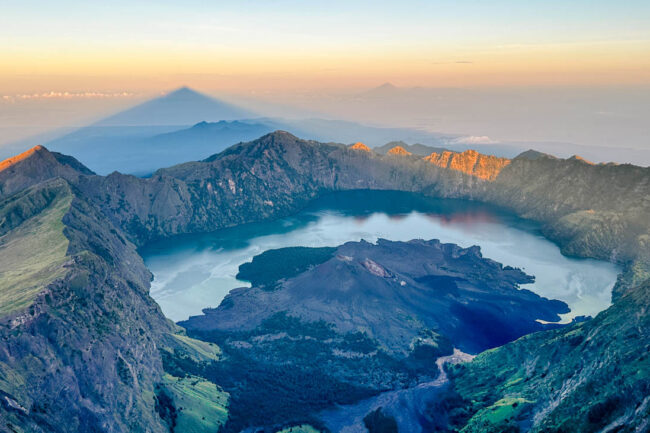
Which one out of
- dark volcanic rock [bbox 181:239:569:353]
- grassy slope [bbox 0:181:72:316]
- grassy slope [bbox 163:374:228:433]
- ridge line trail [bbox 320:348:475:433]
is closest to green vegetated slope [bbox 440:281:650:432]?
ridge line trail [bbox 320:348:475:433]

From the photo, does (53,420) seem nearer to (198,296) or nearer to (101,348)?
(101,348)

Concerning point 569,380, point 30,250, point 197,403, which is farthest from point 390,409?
point 30,250

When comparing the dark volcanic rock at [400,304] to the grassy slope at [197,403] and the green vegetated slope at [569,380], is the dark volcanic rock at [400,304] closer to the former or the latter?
the green vegetated slope at [569,380]

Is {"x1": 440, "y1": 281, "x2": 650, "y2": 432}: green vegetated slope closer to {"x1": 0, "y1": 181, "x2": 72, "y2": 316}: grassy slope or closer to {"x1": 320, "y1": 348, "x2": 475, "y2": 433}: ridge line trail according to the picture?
{"x1": 320, "y1": 348, "x2": 475, "y2": 433}: ridge line trail

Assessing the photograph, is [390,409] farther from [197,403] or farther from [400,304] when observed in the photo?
[400,304]

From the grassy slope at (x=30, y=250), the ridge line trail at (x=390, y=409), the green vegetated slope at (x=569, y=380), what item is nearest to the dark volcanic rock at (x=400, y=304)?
the ridge line trail at (x=390, y=409)
